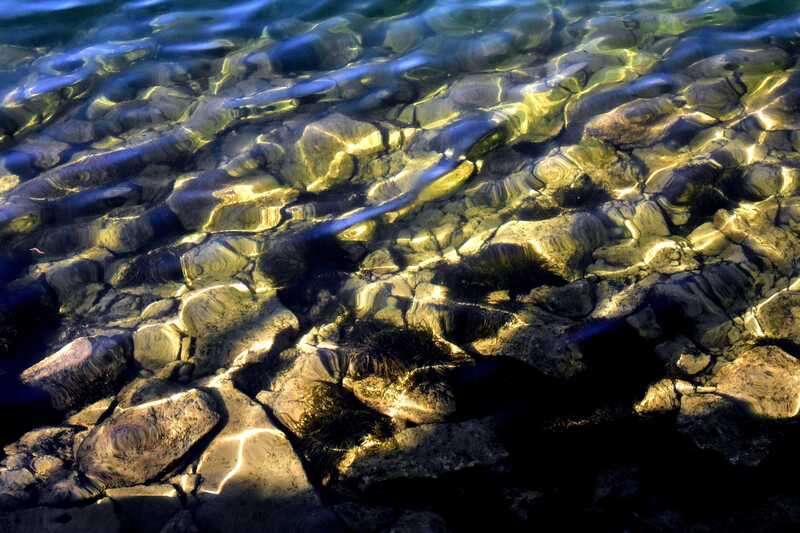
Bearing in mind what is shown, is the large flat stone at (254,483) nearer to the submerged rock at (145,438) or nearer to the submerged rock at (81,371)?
the submerged rock at (145,438)

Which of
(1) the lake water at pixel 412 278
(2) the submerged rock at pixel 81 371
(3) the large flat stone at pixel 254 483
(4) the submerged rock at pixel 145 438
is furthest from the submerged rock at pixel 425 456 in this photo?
(2) the submerged rock at pixel 81 371

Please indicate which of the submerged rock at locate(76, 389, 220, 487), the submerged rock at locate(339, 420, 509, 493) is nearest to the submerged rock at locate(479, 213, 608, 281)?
the submerged rock at locate(339, 420, 509, 493)

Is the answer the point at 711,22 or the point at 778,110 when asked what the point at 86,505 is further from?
the point at 711,22

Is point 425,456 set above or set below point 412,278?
below

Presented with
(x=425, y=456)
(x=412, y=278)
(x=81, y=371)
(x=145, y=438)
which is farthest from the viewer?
(x=412, y=278)

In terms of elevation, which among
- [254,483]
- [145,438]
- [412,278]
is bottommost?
[254,483]

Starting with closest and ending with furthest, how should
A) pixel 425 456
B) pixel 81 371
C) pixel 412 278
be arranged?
pixel 425 456 < pixel 81 371 < pixel 412 278

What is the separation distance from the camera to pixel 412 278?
153 inches

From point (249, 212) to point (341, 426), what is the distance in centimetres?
221

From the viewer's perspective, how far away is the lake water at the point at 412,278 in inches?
108

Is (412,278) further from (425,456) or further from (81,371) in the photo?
(81,371)

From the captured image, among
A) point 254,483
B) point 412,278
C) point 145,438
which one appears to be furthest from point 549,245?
point 145,438

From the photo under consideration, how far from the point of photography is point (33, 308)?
3.83 metres

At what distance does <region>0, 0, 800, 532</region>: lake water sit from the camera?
2.74 meters
